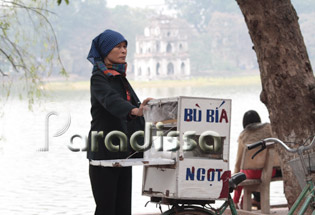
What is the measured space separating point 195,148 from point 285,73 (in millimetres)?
2199

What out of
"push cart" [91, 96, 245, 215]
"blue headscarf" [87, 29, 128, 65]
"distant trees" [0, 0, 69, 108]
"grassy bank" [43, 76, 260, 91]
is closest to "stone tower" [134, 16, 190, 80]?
"grassy bank" [43, 76, 260, 91]

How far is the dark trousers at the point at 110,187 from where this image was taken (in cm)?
380

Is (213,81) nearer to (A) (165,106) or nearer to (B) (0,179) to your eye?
(B) (0,179)

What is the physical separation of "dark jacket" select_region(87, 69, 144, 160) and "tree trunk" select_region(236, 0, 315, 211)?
2.09m

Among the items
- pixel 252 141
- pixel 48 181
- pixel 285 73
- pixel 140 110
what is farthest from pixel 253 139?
pixel 48 181

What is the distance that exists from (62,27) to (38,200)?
8274 cm

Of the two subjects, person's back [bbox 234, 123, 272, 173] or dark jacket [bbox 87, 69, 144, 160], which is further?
person's back [bbox 234, 123, 272, 173]

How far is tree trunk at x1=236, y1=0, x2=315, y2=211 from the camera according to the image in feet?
18.7

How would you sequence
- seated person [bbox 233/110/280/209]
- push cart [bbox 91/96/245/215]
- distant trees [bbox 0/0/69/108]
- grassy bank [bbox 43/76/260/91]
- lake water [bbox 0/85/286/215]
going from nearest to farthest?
push cart [bbox 91/96/245/215] < seated person [bbox 233/110/280/209] < distant trees [bbox 0/0/69/108] < lake water [bbox 0/85/286/215] < grassy bank [bbox 43/76/260/91]

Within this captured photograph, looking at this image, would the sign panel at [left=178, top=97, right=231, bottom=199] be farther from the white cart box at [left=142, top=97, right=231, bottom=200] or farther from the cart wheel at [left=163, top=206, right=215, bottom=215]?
the cart wheel at [left=163, top=206, right=215, bottom=215]

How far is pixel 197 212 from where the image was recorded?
3.86 metres

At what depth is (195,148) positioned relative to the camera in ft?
12.2

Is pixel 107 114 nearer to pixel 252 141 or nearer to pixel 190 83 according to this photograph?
pixel 252 141

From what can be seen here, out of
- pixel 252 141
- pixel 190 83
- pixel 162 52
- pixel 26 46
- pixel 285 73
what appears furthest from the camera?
pixel 162 52
